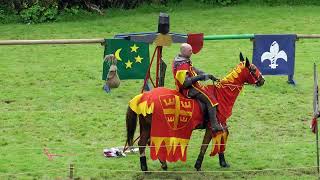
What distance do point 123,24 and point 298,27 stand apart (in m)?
4.52

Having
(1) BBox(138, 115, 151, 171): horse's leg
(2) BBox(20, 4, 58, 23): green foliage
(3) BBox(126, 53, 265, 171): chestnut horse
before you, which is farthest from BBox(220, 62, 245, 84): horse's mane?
(2) BBox(20, 4, 58, 23): green foliage

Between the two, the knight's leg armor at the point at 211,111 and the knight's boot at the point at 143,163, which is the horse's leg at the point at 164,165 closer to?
the knight's boot at the point at 143,163

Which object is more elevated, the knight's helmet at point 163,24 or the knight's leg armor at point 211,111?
the knight's helmet at point 163,24

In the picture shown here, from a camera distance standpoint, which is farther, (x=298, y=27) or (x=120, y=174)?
(x=298, y=27)

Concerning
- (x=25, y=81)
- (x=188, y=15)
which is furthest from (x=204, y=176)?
(x=188, y=15)

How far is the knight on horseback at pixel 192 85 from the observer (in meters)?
8.31

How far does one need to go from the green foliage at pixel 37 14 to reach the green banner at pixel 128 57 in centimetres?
746

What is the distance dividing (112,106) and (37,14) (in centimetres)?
825

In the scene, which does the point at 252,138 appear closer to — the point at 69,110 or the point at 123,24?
the point at 69,110

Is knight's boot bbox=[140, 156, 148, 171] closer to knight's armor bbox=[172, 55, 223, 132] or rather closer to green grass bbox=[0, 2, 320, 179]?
green grass bbox=[0, 2, 320, 179]

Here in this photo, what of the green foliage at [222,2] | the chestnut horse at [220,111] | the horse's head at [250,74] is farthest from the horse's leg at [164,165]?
the green foliage at [222,2]

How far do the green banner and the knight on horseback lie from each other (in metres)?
3.73

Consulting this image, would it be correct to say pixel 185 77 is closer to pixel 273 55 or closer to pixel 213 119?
pixel 213 119

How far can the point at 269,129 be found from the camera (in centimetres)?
1059
